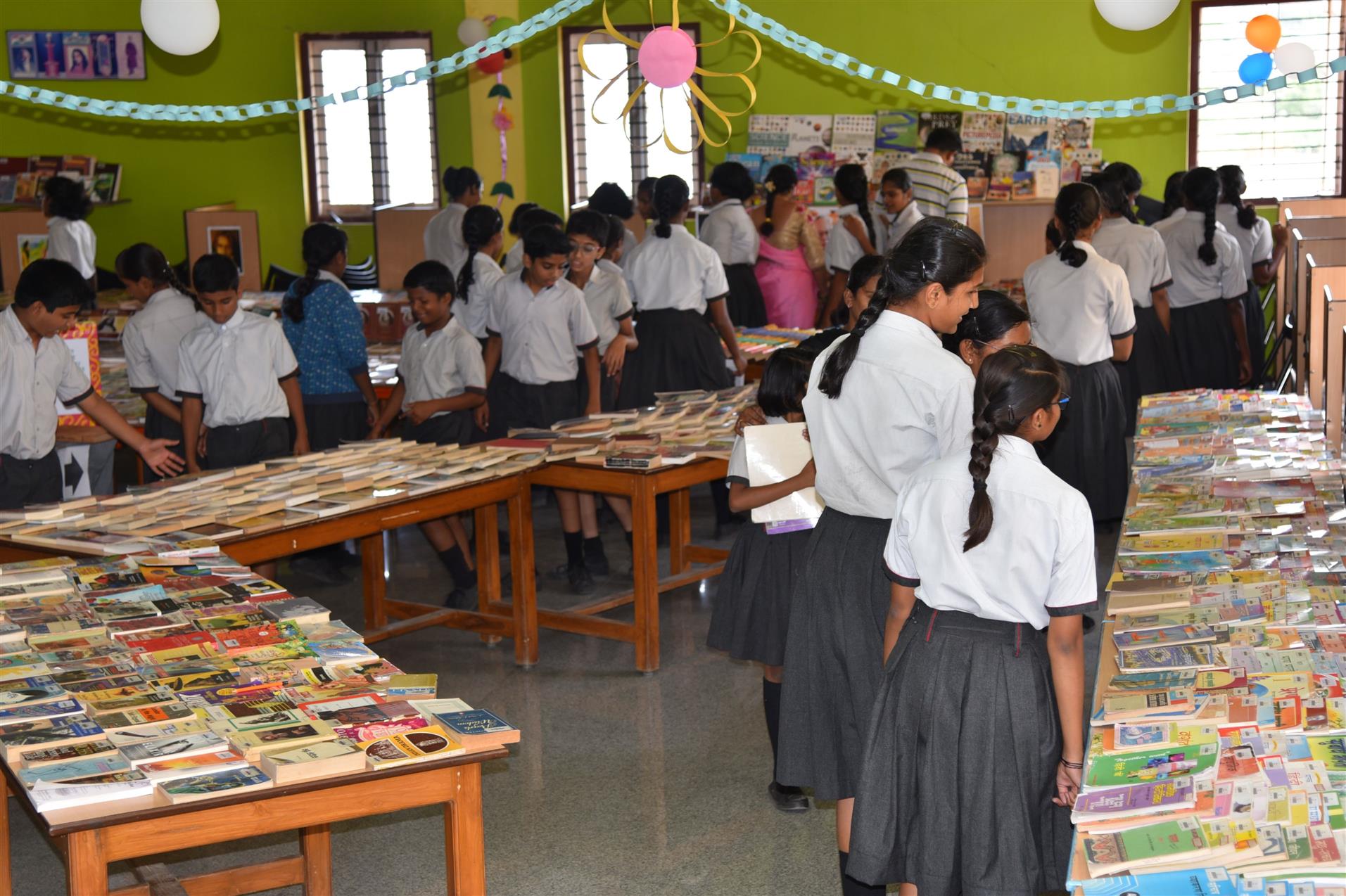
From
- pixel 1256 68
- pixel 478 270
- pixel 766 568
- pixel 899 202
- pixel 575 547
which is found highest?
pixel 1256 68

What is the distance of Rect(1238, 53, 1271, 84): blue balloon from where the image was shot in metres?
9.37

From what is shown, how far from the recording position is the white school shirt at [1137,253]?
693cm

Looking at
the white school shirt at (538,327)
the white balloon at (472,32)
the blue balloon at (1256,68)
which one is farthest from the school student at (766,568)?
the white balloon at (472,32)

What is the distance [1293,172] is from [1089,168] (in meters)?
1.67

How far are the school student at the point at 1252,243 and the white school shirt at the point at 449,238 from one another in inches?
168

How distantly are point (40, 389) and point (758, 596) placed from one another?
2605mm

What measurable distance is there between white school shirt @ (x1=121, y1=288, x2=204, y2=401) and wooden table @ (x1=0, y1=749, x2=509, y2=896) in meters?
3.71

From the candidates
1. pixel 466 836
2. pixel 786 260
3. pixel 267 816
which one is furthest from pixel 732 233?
pixel 267 816

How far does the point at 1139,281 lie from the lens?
7094mm

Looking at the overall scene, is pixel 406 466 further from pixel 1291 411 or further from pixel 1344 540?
pixel 1291 411

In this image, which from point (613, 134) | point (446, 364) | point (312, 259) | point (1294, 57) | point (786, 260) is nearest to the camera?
point (446, 364)

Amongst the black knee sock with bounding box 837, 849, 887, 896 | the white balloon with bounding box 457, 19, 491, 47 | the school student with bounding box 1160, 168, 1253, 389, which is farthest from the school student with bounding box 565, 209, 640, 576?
the white balloon with bounding box 457, 19, 491, 47

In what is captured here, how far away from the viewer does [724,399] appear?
242 inches

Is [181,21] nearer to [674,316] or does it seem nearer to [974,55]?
[674,316]
